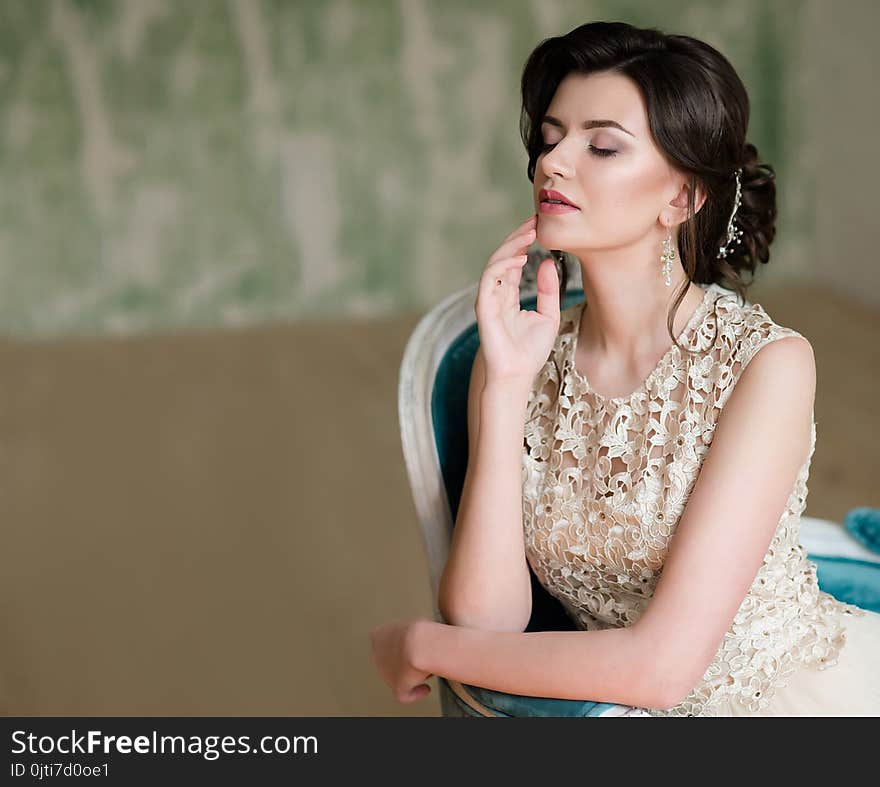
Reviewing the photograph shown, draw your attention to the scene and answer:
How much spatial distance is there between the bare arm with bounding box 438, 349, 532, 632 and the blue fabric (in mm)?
632

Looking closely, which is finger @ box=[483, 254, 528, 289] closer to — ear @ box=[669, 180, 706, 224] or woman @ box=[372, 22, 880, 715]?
woman @ box=[372, 22, 880, 715]

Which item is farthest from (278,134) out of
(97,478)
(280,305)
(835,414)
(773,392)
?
(773,392)

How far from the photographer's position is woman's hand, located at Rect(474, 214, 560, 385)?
1536mm

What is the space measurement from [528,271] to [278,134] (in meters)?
5.23

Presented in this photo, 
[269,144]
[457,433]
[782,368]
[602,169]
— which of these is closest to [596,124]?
[602,169]

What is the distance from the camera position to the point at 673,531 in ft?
4.91

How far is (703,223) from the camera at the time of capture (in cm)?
165

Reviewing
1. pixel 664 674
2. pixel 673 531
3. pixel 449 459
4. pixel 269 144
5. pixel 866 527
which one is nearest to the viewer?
pixel 664 674

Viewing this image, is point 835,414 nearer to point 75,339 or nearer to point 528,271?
point 528,271

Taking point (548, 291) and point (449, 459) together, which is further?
point (449, 459)

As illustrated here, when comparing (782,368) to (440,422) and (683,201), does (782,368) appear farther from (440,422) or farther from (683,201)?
(440,422)

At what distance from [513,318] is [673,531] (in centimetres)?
36

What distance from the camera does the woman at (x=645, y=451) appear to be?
4.57ft

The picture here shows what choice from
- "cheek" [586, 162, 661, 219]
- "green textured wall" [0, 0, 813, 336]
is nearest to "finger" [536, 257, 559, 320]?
"cheek" [586, 162, 661, 219]
